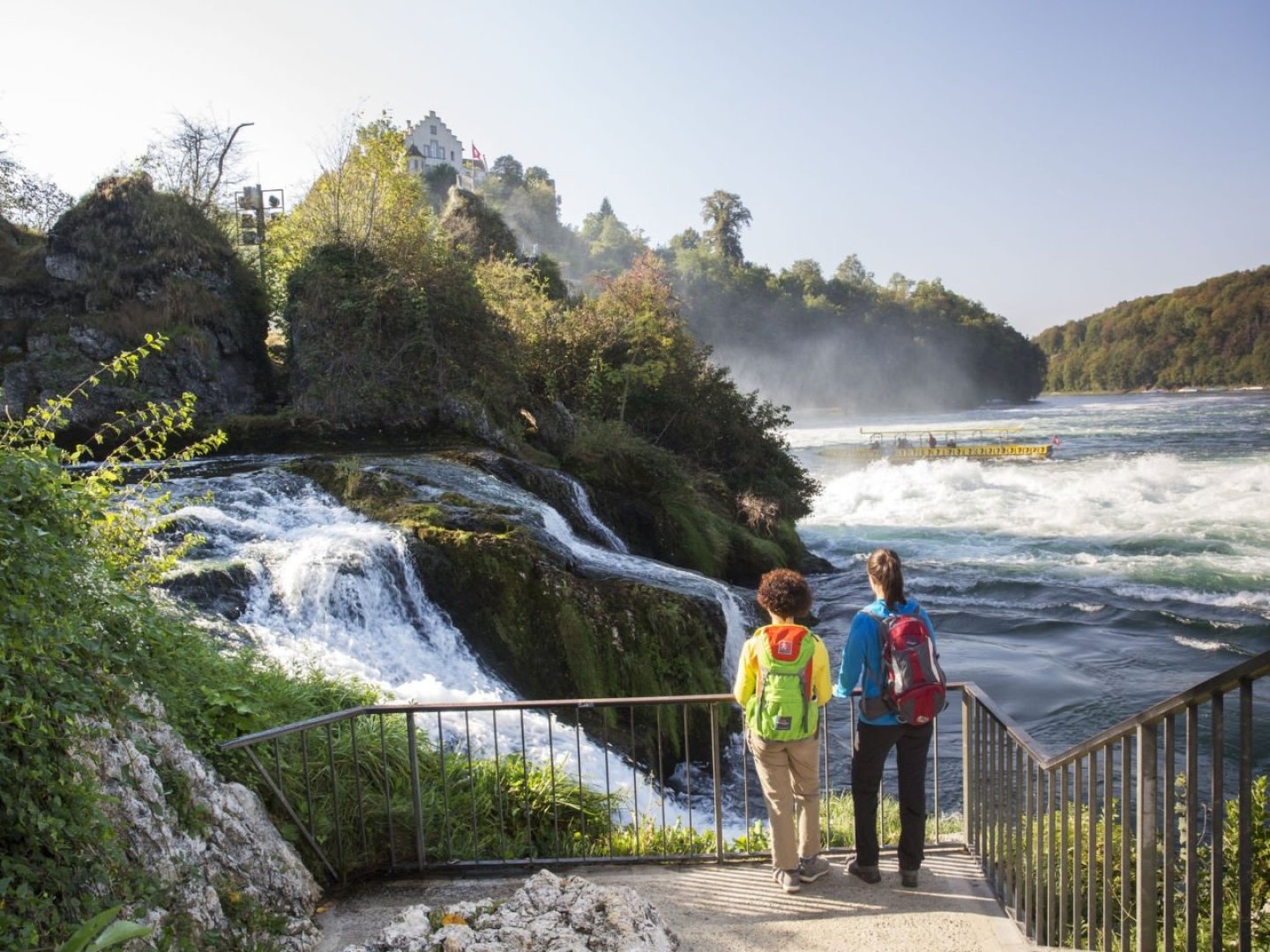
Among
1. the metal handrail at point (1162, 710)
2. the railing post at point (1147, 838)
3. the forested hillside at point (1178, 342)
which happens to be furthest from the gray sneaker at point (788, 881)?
the forested hillside at point (1178, 342)

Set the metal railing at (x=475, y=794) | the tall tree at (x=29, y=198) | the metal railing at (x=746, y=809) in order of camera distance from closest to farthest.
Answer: the metal railing at (x=746, y=809), the metal railing at (x=475, y=794), the tall tree at (x=29, y=198)

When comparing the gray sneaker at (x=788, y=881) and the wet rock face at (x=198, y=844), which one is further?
the gray sneaker at (x=788, y=881)

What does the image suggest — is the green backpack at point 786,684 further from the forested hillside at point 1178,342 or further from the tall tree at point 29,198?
the forested hillside at point 1178,342

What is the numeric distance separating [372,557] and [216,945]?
6.19 metres

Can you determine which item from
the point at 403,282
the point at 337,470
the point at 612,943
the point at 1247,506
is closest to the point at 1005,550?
the point at 1247,506

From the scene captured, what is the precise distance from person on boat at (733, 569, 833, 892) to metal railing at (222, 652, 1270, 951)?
36 cm

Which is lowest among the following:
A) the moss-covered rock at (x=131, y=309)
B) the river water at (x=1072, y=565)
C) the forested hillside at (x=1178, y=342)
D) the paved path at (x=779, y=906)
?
the river water at (x=1072, y=565)

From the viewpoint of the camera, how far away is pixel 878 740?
4.86 m

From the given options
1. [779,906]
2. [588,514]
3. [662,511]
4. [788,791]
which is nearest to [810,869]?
[779,906]

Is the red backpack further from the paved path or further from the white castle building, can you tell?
the white castle building

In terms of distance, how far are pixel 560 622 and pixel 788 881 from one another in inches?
212

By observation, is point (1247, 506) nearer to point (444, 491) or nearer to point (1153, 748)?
point (444, 491)

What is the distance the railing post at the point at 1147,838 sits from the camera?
2910 millimetres

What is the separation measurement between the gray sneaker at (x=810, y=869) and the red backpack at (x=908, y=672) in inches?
37.1
